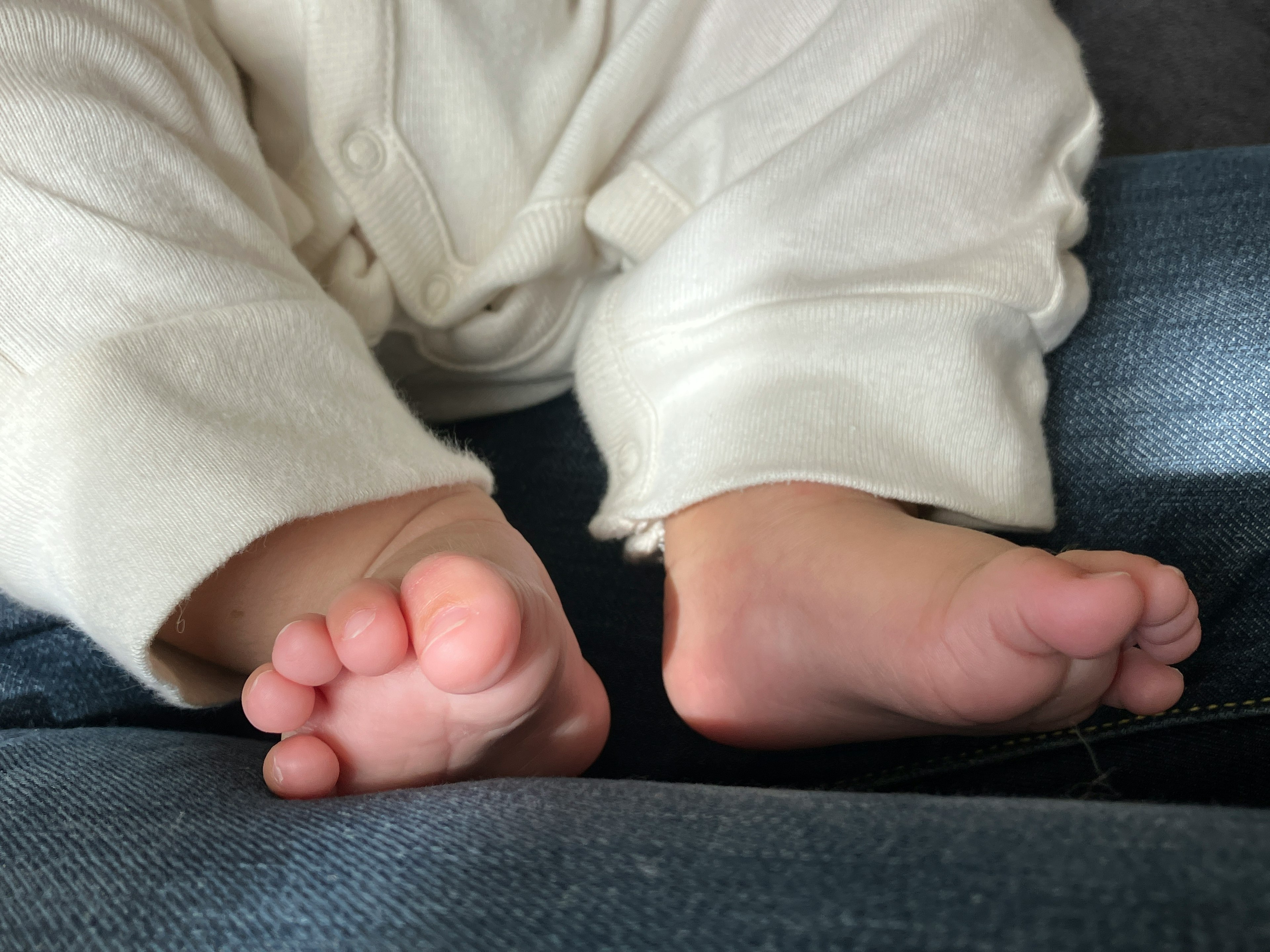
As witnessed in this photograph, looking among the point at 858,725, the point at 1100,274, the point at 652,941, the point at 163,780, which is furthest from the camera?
the point at 1100,274

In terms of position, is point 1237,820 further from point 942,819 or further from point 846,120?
point 846,120

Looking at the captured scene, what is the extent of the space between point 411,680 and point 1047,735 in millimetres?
353

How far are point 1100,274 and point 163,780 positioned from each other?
64cm

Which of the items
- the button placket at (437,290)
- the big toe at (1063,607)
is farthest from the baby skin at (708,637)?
the button placket at (437,290)

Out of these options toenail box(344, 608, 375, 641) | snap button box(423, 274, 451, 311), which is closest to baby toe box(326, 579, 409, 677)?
toenail box(344, 608, 375, 641)

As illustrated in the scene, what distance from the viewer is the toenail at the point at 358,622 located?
0.37 metres

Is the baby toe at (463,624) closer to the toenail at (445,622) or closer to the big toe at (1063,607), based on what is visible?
the toenail at (445,622)

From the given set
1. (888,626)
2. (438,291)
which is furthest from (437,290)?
(888,626)

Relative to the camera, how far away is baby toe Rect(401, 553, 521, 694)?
14.3 inches

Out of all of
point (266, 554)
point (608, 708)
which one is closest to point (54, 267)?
point (266, 554)

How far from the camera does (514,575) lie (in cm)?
42

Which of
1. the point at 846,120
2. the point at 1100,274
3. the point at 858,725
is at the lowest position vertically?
the point at 858,725

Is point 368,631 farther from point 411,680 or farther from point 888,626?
point 888,626

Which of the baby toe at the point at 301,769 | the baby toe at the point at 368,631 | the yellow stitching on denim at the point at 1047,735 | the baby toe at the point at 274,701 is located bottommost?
the yellow stitching on denim at the point at 1047,735
